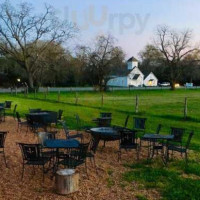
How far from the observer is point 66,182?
6.46 meters

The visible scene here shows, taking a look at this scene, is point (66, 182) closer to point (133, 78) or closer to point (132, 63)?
point (133, 78)

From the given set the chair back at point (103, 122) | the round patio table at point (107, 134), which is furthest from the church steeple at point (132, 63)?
the round patio table at point (107, 134)

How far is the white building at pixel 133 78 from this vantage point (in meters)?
87.5

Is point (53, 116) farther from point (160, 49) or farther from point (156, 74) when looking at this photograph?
point (156, 74)

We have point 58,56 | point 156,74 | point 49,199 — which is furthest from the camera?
point 156,74

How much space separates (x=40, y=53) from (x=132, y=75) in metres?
42.6

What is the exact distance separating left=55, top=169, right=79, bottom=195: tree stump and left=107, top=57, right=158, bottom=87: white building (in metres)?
79.2

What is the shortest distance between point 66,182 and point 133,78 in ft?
277

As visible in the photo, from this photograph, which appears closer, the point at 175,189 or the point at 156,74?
the point at 175,189

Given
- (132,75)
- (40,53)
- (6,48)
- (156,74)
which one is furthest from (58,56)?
(156,74)

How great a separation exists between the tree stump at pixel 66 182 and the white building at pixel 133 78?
79.2m

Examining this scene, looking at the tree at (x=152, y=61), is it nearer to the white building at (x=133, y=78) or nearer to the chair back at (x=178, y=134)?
the white building at (x=133, y=78)

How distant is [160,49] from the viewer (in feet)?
245

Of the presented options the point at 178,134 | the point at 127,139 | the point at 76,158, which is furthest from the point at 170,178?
the point at 178,134
